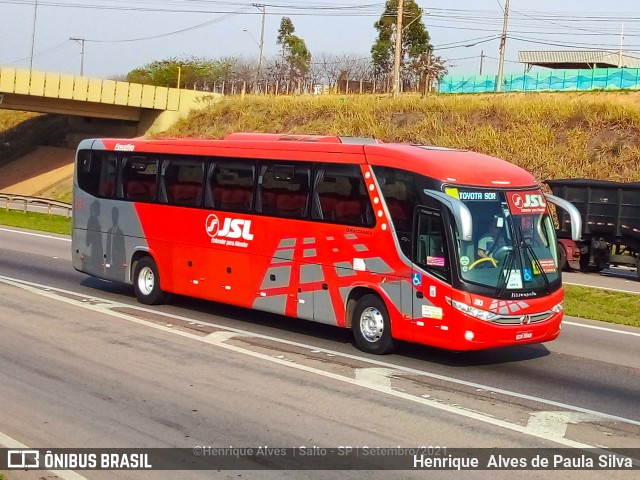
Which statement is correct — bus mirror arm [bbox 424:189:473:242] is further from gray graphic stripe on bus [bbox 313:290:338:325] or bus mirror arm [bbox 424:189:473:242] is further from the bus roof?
gray graphic stripe on bus [bbox 313:290:338:325]

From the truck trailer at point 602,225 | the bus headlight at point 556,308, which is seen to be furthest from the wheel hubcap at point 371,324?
the truck trailer at point 602,225

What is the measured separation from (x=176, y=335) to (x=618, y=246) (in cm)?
1700

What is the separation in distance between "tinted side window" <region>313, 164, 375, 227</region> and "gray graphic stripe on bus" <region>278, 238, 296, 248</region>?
615mm

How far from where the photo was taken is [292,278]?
14.6 meters

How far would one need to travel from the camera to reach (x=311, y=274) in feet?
47.1

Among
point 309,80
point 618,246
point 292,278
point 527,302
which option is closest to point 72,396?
point 292,278

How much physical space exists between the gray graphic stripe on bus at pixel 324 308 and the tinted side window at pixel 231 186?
7.31ft

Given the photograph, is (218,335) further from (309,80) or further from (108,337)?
(309,80)

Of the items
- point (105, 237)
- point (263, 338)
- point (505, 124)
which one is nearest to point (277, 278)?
point (263, 338)

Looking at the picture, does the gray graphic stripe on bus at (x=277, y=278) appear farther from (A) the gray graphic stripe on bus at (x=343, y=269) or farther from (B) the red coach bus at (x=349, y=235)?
(A) the gray graphic stripe on bus at (x=343, y=269)

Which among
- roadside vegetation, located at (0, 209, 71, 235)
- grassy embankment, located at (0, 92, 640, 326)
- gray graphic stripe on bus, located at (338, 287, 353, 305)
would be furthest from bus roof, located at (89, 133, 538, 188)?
grassy embankment, located at (0, 92, 640, 326)

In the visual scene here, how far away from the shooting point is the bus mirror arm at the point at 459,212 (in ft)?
38.8

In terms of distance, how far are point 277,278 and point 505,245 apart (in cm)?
407

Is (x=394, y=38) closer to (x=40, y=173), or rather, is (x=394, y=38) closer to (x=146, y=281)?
(x=40, y=173)
